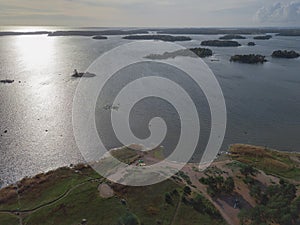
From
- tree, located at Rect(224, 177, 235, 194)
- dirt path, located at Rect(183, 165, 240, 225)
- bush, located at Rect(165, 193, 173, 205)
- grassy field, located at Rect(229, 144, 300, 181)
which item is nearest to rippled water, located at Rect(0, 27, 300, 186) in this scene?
grassy field, located at Rect(229, 144, 300, 181)

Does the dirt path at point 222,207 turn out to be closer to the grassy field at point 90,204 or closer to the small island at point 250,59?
the grassy field at point 90,204

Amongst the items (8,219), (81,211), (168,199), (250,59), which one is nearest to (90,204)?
(81,211)

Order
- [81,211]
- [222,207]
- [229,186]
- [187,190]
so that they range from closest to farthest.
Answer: [81,211], [222,207], [187,190], [229,186]

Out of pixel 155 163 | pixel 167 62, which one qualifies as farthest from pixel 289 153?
pixel 167 62

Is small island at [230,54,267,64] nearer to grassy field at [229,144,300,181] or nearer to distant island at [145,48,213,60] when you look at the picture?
distant island at [145,48,213,60]

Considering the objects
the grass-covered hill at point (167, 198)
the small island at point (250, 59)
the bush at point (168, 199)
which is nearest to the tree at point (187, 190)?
the grass-covered hill at point (167, 198)

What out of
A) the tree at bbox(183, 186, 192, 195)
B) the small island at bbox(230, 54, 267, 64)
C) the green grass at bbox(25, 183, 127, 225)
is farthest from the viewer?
the small island at bbox(230, 54, 267, 64)

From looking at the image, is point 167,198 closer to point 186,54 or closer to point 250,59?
point 250,59

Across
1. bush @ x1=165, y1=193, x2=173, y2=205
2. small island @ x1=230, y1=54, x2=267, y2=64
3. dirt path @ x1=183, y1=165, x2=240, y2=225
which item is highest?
small island @ x1=230, y1=54, x2=267, y2=64

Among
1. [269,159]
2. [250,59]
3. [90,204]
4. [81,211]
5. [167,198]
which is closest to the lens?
[81,211]
